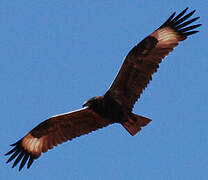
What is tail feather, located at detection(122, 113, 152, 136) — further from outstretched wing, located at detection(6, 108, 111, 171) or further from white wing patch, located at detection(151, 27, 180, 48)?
white wing patch, located at detection(151, 27, 180, 48)

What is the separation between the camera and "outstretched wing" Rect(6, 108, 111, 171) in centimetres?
943

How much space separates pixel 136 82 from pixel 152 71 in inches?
16.3

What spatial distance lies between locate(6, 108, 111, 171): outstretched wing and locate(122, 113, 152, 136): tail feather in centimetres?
53

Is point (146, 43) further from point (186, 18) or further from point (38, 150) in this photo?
point (38, 150)

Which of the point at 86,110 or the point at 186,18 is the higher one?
the point at 186,18

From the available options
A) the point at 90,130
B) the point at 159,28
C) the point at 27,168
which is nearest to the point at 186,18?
the point at 159,28

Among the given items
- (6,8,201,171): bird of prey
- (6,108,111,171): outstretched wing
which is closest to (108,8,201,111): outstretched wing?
(6,8,201,171): bird of prey

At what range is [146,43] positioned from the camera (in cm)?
936

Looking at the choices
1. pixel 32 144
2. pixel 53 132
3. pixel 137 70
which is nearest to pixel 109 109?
pixel 137 70

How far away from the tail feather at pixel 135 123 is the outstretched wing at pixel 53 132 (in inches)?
20.9

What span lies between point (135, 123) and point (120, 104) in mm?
513

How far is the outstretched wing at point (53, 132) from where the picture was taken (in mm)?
9430

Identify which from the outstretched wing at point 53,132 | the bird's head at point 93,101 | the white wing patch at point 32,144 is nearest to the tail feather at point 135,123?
the outstretched wing at point 53,132

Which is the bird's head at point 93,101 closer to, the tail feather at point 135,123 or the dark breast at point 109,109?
the dark breast at point 109,109
